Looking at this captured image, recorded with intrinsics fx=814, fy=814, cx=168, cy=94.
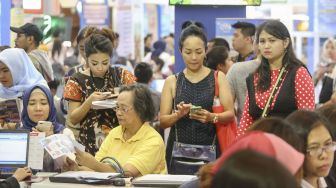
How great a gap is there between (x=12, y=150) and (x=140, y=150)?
2.62 ft

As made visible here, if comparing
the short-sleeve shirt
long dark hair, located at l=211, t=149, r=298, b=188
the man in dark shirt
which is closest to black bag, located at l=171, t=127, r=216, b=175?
the short-sleeve shirt

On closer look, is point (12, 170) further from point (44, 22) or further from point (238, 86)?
point (44, 22)

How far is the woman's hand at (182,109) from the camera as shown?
557 cm

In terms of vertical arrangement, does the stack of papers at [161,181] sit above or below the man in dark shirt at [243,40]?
below

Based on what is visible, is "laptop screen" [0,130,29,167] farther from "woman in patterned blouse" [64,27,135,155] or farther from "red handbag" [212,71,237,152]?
"red handbag" [212,71,237,152]

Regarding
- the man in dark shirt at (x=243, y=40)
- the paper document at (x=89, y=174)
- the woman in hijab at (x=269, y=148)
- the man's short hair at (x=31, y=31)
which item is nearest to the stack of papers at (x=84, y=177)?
the paper document at (x=89, y=174)

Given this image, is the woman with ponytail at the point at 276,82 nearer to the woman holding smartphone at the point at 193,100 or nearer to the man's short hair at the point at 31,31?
A: the woman holding smartphone at the point at 193,100

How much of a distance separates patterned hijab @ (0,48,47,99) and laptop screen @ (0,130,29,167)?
46.4 inches

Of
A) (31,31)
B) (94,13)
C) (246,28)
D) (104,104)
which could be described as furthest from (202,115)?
(94,13)

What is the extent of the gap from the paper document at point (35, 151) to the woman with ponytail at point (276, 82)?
1.38 metres

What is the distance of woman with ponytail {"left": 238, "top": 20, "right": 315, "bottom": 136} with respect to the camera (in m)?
5.45

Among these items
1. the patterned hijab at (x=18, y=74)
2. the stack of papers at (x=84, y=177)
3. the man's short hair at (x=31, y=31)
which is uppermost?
the man's short hair at (x=31, y=31)

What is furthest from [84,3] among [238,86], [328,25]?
[238,86]

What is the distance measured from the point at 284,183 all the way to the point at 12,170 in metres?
3.25
